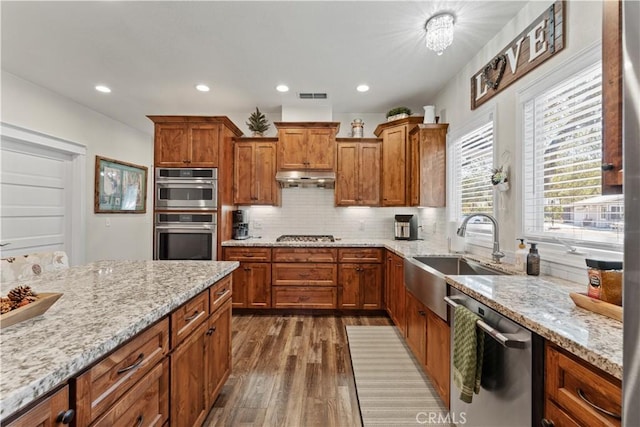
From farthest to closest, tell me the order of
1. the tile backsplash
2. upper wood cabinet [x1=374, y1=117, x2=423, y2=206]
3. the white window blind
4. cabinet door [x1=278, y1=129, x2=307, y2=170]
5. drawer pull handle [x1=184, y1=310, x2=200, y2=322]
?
the tile backsplash < cabinet door [x1=278, y1=129, x2=307, y2=170] < upper wood cabinet [x1=374, y1=117, x2=423, y2=206] < the white window blind < drawer pull handle [x1=184, y1=310, x2=200, y2=322]

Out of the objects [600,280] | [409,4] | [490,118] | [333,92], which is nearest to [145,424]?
[600,280]

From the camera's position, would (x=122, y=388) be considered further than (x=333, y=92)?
No

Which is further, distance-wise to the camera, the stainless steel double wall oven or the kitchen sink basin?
the stainless steel double wall oven

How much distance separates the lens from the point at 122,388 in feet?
3.05

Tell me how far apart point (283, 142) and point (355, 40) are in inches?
64.3

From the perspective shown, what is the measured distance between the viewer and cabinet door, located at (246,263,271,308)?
138 inches

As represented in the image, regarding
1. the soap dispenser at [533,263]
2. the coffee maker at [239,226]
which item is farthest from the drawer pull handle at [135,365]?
the coffee maker at [239,226]

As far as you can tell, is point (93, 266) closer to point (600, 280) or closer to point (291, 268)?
point (291, 268)

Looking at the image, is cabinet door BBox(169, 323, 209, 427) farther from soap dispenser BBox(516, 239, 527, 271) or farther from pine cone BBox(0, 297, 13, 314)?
soap dispenser BBox(516, 239, 527, 271)

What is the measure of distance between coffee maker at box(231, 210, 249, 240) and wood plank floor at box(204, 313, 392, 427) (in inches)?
46.9

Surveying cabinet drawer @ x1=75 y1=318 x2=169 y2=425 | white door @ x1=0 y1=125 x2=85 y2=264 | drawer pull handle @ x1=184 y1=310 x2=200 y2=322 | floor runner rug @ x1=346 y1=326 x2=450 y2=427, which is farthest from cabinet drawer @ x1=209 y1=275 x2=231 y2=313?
white door @ x1=0 y1=125 x2=85 y2=264

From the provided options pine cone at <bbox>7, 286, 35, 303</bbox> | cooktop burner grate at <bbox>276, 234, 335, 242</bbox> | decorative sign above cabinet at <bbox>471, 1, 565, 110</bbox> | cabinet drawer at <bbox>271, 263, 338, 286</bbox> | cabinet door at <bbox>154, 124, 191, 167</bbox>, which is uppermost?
decorative sign above cabinet at <bbox>471, 1, 565, 110</bbox>

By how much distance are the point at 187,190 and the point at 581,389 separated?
374cm

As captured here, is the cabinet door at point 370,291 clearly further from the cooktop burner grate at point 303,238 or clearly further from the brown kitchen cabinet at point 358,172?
the brown kitchen cabinet at point 358,172
